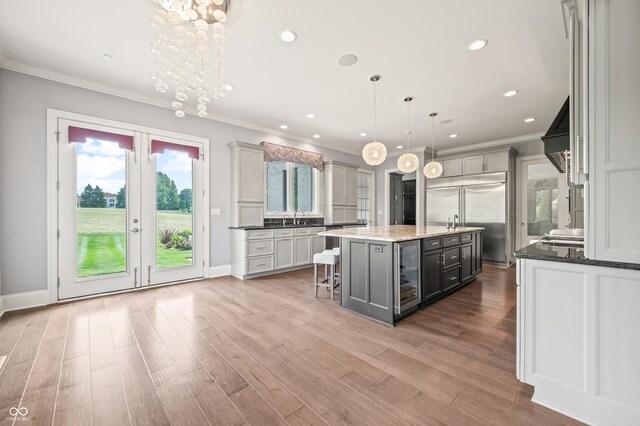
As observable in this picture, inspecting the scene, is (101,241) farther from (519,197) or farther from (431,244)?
(519,197)

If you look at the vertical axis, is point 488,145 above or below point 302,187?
above

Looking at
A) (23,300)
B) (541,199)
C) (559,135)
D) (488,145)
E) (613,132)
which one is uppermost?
(488,145)

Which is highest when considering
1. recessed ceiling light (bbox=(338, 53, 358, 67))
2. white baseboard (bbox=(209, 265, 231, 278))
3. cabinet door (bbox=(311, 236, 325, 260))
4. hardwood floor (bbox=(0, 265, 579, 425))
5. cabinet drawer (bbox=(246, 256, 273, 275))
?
recessed ceiling light (bbox=(338, 53, 358, 67))

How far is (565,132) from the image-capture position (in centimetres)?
208

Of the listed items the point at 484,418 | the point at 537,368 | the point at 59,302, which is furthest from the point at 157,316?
the point at 537,368

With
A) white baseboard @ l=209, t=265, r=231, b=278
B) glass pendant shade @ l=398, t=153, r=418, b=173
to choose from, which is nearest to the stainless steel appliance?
glass pendant shade @ l=398, t=153, r=418, b=173

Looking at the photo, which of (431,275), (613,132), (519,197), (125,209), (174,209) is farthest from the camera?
(519,197)

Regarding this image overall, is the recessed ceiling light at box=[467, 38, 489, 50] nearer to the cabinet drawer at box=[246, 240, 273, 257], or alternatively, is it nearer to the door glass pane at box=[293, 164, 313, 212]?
the door glass pane at box=[293, 164, 313, 212]

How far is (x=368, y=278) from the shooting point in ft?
9.01

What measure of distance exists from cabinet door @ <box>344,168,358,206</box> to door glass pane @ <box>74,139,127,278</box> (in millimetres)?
4420

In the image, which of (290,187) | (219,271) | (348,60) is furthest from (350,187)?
(348,60)

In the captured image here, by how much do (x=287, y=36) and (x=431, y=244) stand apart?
2.79 m

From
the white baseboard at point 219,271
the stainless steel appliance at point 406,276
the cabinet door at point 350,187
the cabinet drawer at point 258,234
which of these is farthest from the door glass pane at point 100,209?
the cabinet door at point 350,187

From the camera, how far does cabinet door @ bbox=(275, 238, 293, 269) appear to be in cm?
478
